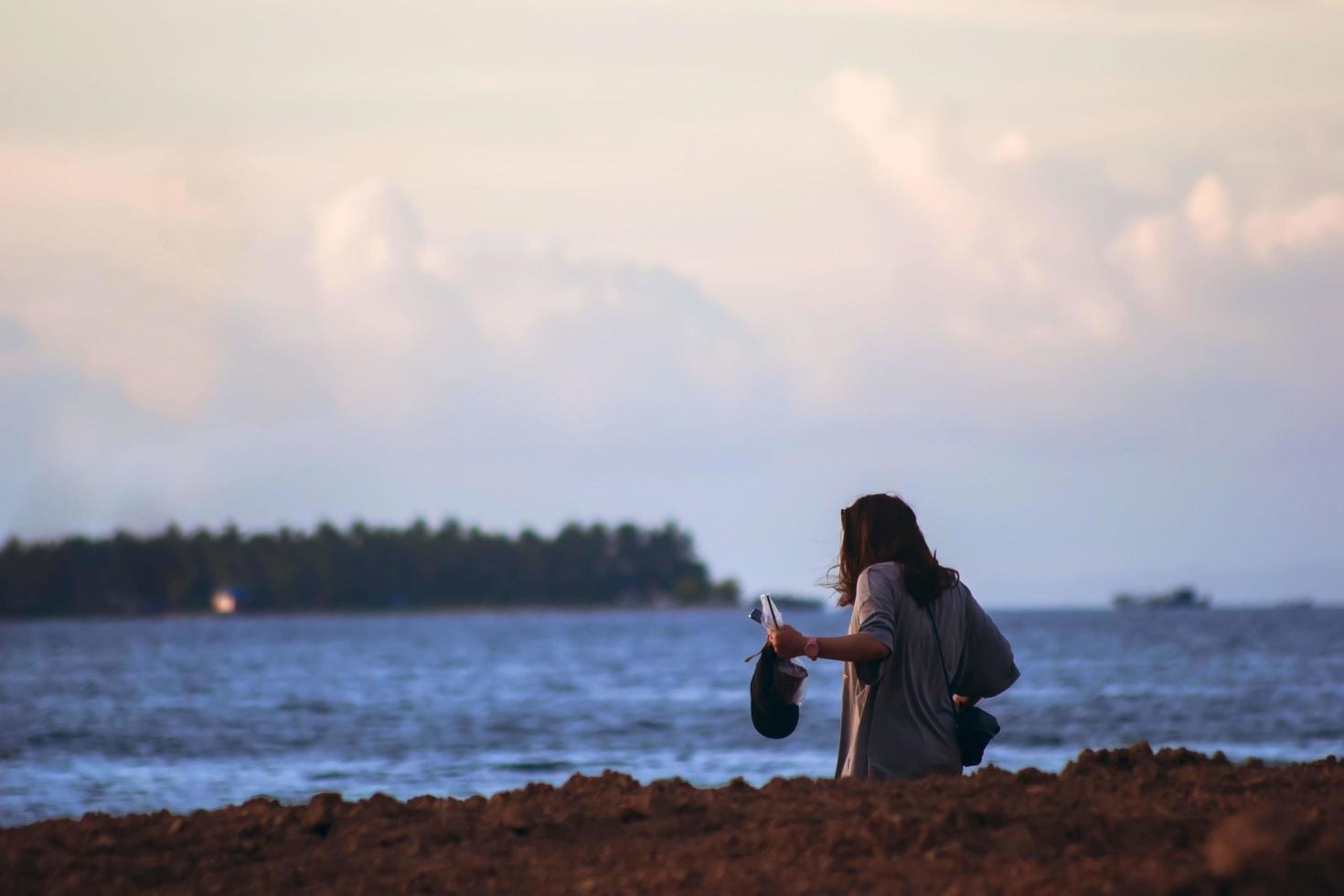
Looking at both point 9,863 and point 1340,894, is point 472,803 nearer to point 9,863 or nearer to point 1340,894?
point 9,863

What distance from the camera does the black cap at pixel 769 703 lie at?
20.0ft

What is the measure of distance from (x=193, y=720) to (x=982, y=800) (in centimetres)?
3589

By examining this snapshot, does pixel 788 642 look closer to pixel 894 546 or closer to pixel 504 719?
pixel 894 546

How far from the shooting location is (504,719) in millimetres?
39188

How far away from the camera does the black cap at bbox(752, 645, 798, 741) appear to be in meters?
6.10

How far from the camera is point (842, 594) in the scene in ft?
21.2

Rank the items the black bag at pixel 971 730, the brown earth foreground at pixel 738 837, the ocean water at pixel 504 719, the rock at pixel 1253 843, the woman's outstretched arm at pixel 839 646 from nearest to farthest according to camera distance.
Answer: the rock at pixel 1253 843 → the brown earth foreground at pixel 738 837 → the woman's outstretched arm at pixel 839 646 → the black bag at pixel 971 730 → the ocean water at pixel 504 719

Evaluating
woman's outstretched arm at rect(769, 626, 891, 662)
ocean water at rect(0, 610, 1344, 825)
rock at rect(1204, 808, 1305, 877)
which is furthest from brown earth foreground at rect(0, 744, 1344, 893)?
ocean water at rect(0, 610, 1344, 825)

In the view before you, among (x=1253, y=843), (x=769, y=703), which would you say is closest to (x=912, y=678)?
(x=769, y=703)

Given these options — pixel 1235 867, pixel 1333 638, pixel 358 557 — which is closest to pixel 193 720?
pixel 1235 867

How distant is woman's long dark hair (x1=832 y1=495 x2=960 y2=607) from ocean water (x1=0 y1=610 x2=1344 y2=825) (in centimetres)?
1500

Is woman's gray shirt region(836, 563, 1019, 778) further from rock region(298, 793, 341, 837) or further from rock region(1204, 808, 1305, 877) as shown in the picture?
rock region(298, 793, 341, 837)

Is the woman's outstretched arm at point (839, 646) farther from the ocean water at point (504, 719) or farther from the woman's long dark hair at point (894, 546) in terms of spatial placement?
the ocean water at point (504, 719)

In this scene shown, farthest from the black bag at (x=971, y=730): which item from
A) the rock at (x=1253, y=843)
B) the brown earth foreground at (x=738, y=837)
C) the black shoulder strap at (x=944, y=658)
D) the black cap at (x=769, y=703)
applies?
the rock at (x=1253, y=843)
